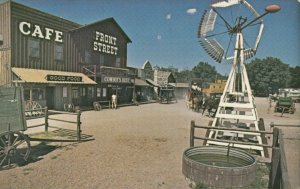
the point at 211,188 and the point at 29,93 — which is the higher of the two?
the point at 29,93

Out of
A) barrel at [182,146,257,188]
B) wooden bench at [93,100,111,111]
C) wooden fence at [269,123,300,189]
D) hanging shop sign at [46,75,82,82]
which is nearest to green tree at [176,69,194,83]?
wooden bench at [93,100,111,111]

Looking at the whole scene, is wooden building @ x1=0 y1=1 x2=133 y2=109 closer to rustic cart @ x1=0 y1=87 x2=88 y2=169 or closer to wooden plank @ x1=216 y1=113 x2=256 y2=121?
rustic cart @ x1=0 y1=87 x2=88 y2=169

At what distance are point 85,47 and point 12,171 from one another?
2191cm

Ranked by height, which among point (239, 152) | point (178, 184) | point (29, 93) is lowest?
point (178, 184)

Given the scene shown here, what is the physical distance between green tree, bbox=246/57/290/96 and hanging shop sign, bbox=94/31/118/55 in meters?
77.4

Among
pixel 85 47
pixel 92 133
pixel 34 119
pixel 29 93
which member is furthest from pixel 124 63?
pixel 92 133

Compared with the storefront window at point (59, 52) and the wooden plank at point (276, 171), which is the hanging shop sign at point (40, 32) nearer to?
the storefront window at point (59, 52)

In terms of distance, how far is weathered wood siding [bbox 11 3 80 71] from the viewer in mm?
19997

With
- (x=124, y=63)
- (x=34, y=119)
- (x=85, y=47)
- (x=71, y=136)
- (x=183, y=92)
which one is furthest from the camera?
(x=183, y=92)

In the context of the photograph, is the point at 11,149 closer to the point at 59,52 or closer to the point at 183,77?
the point at 59,52

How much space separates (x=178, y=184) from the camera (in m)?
6.45

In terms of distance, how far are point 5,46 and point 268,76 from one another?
307 feet

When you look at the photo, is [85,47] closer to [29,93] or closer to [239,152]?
[29,93]

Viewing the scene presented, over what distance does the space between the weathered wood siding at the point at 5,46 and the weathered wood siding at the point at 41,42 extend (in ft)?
1.15
